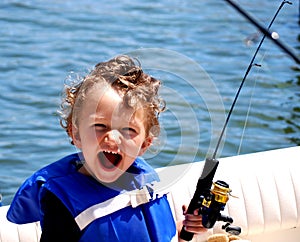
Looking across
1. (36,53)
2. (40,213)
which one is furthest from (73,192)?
(36,53)

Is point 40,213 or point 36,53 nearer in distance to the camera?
point 40,213

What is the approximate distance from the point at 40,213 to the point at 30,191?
53mm

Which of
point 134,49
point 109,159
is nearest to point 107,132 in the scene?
point 109,159

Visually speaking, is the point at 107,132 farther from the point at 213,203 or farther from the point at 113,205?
the point at 213,203

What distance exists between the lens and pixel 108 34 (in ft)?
20.9

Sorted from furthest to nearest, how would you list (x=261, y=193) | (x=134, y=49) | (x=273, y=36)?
(x=134, y=49), (x=261, y=193), (x=273, y=36)

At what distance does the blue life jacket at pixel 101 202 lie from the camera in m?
1.81

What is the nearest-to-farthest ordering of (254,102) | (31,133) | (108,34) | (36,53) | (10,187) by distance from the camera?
1. (10,187)
2. (31,133)
3. (254,102)
4. (36,53)
5. (108,34)

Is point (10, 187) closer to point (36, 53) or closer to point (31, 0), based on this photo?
point (36, 53)

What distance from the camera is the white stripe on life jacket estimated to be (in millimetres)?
1802

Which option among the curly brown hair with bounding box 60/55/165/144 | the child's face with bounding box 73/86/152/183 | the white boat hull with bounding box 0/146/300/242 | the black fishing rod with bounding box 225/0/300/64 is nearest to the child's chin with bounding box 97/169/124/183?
the child's face with bounding box 73/86/152/183

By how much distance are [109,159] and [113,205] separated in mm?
121

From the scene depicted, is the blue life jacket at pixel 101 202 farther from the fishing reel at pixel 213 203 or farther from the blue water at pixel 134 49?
the blue water at pixel 134 49

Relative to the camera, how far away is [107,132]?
5.73 feet
